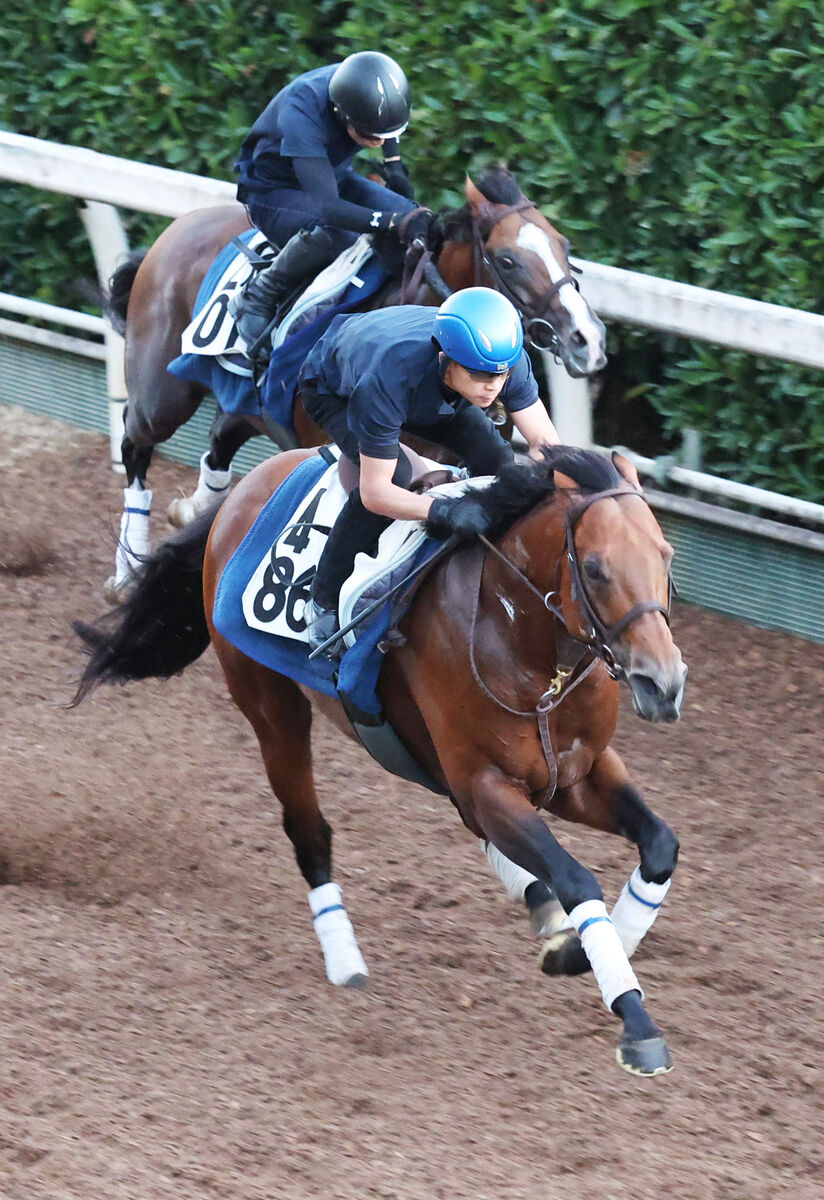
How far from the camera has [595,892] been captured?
3887mm

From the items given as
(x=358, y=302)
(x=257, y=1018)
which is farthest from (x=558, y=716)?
(x=358, y=302)

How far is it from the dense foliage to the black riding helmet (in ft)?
3.65

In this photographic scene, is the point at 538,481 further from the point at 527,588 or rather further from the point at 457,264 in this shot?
the point at 457,264

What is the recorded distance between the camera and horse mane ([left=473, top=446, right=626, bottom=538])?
12.5ft

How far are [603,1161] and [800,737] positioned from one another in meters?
2.65

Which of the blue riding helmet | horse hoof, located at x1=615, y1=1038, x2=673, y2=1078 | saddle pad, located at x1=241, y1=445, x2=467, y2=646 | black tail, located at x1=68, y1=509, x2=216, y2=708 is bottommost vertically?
black tail, located at x1=68, y1=509, x2=216, y2=708

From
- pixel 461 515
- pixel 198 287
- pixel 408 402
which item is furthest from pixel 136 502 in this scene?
pixel 461 515

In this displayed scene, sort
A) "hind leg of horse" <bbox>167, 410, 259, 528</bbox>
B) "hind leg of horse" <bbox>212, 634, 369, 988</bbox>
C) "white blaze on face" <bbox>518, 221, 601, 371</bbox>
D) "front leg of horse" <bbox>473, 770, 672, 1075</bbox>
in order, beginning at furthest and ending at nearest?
"hind leg of horse" <bbox>167, 410, 259, 528</bbox>, "white blaze on face" <bbox>518, 221, 601, 371</bbox>, "hind leg of horse" <bbox>212, 634, 369, 988</bbox>, "front leg of horse" <bbox>473, 770, 672, 1075</bbox>

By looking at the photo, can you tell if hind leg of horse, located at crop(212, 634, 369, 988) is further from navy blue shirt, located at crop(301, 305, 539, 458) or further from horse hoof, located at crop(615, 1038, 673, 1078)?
horse hoof, located at crop(615, 1038, 673, 1078)

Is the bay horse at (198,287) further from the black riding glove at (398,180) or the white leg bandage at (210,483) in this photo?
the black riding glove at (398,180)

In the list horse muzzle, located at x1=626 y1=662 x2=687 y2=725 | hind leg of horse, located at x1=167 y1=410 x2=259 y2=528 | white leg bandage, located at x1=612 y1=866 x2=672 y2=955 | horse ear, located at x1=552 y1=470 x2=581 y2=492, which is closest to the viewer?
horse muzzle, located at x1=626 y1=662 x2=687 y2=725

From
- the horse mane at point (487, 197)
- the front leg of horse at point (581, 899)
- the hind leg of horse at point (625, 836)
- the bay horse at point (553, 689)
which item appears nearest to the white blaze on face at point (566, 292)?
the horse mane at point (487, 197)

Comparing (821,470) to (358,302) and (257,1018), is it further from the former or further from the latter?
(257,1018)

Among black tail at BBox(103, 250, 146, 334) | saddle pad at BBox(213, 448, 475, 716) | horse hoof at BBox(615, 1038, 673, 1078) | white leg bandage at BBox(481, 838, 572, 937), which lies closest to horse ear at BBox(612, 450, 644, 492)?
saddle pad at BBox(213, 448, 475, 716)
